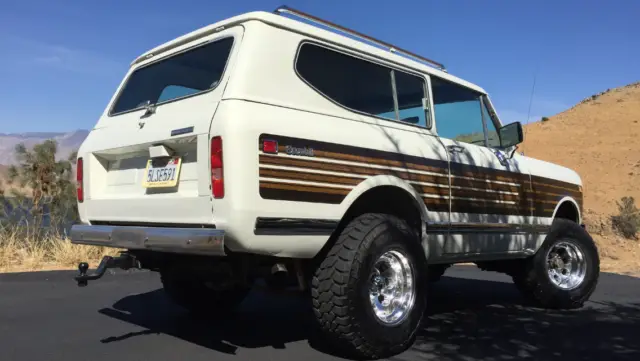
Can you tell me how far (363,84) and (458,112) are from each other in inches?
54.1

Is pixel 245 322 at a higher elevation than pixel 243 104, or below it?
below

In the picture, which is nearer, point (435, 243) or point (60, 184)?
point (435, 243)

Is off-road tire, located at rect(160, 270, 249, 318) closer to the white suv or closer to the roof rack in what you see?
the white suv

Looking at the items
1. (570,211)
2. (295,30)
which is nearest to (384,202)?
(295,30)

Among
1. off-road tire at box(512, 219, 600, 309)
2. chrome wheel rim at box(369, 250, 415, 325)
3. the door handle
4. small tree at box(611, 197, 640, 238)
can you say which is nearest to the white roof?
the door handle

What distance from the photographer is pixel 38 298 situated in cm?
577

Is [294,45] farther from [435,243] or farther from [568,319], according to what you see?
[568,319]

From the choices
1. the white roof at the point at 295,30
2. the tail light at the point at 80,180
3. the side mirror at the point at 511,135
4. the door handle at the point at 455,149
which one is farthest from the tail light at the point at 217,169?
the side mirror at the point at 511,135

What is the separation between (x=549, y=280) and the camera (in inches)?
221

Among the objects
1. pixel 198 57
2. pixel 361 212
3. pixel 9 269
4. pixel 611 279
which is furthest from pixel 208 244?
pixel 611 279

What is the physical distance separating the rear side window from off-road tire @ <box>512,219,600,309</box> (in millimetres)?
2098

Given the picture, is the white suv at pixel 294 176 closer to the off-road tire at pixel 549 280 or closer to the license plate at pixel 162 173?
the license plate at pixel 162 173

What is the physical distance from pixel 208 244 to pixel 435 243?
197 cm

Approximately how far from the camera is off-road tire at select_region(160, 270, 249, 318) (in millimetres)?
4945
